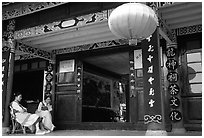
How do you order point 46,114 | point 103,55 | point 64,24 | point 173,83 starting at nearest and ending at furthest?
point 64,24, point 173,83, point 46,114, point 103,55

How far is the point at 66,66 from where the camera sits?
7.31m

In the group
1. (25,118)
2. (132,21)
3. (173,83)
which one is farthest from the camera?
(25,118)

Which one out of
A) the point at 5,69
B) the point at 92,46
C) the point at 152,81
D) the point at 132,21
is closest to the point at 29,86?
the point at 5,69

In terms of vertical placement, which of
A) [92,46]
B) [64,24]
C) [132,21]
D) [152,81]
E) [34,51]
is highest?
[64,24]

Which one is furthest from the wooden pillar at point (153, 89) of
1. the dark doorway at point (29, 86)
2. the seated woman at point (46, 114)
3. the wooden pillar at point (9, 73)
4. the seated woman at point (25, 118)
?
the dark doorway at point (29, 86)

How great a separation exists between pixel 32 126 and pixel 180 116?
3.65m

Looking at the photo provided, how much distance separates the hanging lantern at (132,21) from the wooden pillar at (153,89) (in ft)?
2.81

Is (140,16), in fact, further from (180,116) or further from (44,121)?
(44,121)

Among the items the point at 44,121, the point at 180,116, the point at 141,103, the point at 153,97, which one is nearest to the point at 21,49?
the point at 44,121

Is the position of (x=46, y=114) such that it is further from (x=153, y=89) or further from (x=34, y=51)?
(x=153, y=89)

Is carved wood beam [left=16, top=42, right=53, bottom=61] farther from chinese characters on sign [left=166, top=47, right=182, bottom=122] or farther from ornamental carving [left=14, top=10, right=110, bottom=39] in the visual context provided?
chinese characters on sign [left=166, top=47, right=182, bottom=122]

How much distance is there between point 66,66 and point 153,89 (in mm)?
3662

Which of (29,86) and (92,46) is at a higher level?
(92,46)

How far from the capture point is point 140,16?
137 inches
